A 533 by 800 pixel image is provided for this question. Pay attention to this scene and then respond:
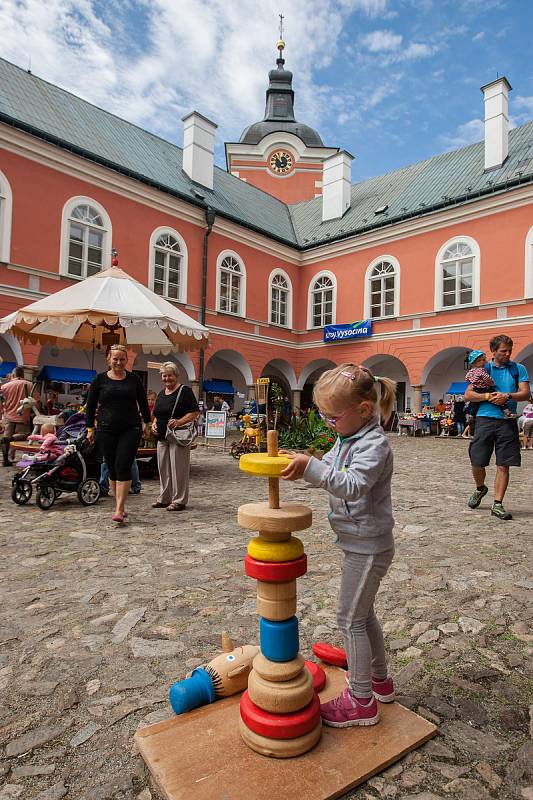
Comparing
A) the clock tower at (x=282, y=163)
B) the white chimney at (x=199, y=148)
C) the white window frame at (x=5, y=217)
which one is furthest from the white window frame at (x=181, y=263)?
the clock tower at (x=282, y=163)

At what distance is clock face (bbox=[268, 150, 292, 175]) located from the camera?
29.8 metres

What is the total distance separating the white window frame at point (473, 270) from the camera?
1677 centimetres

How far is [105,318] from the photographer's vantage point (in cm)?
648

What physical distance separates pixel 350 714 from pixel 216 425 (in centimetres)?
1068

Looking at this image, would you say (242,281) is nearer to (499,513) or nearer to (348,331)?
(348,331)

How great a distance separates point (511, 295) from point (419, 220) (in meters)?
4.53

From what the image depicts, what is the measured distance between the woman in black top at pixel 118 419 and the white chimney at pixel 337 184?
64.0ft

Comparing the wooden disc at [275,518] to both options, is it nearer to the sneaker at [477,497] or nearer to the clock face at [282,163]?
the sneaker at [477,497]

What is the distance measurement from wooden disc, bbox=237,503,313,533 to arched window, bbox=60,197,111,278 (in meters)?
14.8

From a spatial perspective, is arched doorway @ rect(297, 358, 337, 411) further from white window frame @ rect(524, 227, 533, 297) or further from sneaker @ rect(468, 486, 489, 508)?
sneaker @ rect(468, 486, 489, 508)

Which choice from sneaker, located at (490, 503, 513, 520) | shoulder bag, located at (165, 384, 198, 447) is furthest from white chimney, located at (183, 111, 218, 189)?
sneaker, located at (490, 503, 513, 520)

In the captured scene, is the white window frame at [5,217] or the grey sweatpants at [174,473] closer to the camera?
the grey sweatpants at [174,473]

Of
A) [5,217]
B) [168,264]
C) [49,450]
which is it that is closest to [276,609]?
[49,450]

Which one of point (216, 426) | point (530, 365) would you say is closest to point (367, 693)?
point (216, 426)
